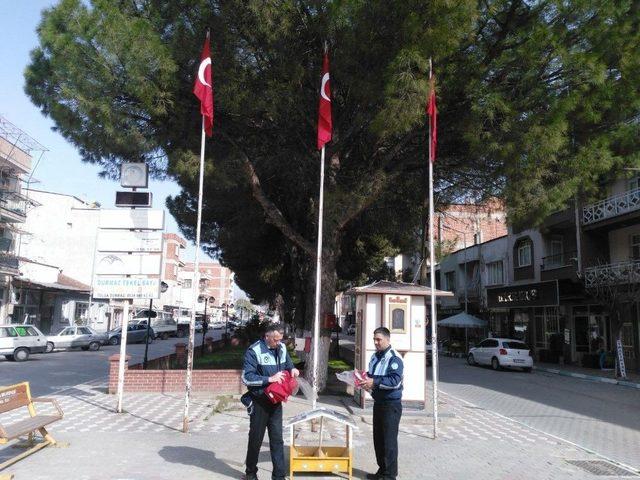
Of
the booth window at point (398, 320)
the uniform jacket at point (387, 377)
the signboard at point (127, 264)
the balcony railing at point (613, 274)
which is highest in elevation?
the balcony railing at point (613, 274)

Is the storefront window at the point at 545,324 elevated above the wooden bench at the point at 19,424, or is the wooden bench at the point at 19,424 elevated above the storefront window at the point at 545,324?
the storefront window at the point at 545,324

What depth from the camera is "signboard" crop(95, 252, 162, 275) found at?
10.9 m

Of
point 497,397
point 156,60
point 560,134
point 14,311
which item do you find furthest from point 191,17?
point 14,311

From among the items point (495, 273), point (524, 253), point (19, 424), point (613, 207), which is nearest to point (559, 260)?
point (524, 253)

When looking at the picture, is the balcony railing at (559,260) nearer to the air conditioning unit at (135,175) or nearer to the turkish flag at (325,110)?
the turkish flag at (325,110)

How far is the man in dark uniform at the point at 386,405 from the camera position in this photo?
6.41 meters

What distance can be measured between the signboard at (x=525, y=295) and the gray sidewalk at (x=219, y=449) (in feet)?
65.8

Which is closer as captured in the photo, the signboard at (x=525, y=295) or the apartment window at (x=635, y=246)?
the apartment window at (x=635, y=246)

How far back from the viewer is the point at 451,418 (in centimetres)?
1121

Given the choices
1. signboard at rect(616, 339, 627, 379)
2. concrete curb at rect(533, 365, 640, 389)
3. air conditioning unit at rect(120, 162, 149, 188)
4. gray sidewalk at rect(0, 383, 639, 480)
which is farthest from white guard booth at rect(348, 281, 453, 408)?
signboard at rect(616, 339, 627, 379)

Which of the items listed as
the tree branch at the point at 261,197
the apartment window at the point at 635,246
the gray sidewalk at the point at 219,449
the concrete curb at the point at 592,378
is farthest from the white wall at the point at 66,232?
the gray sidewalk at the point at 219,449

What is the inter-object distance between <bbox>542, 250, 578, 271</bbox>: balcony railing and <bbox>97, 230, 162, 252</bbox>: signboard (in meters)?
24.4

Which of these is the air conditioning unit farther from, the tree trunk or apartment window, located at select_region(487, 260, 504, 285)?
apartment window, located at select_region(487, 260, 504, 285)

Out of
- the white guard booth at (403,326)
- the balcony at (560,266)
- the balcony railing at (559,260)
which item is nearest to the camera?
the white guard booth at (403,326)
